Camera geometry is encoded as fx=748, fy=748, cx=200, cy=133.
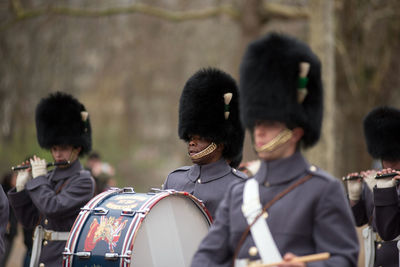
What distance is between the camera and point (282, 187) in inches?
156

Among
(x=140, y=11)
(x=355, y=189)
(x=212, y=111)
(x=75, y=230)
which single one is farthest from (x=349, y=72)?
(x=75, y=230)

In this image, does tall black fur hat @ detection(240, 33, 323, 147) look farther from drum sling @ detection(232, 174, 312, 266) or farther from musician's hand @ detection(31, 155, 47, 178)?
musician's hand @ detection(31, 155, 47, 178)

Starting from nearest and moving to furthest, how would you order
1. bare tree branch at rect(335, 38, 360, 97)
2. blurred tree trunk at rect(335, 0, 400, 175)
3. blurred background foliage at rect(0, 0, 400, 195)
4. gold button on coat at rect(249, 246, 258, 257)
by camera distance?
gold button on coat at rect(249, 246, 258, 257)
blurred background foliage at rect(0, 0, 400, 195)
bare tree branch at rect(335, 38, 360, 97)
blurred tree trunk at rect(335, 0, 400, 175)

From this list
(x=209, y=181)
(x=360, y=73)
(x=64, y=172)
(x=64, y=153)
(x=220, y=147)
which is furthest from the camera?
(x=360, y=73)

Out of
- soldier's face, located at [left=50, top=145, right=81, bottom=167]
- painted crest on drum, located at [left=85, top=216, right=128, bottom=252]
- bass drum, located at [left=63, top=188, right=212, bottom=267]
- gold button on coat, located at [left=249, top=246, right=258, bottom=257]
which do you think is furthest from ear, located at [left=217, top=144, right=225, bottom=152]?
gold button on coat, located at [left=249, top=246, right=258, bottom=257]

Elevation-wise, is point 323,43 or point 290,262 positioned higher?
point 323,43

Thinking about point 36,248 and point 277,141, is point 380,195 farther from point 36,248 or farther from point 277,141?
point 36,248

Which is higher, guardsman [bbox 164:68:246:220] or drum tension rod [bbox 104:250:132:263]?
guardsman [bbox 164:68:246:220]

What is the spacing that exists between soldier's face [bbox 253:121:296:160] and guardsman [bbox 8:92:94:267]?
2.87 meters

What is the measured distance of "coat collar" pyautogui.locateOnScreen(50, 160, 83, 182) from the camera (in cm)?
684

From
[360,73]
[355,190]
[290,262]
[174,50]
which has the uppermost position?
[174,50]

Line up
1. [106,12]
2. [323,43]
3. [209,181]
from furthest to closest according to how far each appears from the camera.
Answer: [106,12]
[323,43]
[209,181]

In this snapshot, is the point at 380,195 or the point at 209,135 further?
the point at 209,135

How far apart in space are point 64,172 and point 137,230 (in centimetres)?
196
